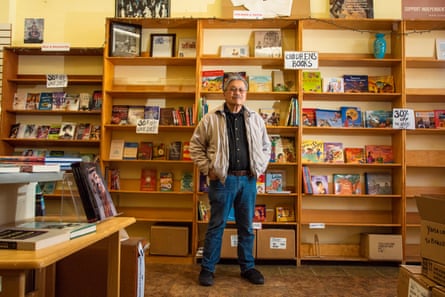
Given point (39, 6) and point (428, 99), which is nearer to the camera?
A: point (428, 99)

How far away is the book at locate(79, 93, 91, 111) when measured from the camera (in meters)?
3.67

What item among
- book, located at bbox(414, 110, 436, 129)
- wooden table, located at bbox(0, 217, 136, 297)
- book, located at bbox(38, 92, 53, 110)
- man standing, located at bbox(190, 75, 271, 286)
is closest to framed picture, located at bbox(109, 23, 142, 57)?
book, located at bbox(38, 92, 53, 110)

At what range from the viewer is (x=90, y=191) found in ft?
4.12

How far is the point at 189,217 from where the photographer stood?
355 centimetres

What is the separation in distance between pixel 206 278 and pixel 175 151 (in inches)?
57.6

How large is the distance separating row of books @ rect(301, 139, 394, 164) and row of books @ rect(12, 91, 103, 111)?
2.32m

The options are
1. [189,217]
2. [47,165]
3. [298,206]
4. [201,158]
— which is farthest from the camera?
[189,217]

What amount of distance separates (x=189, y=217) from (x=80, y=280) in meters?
1.93

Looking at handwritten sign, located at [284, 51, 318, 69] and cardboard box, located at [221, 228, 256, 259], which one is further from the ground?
handwritten sign, located at [284, 51, 318, 69]

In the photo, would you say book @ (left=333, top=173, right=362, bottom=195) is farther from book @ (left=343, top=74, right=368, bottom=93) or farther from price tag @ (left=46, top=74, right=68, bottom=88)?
price tag @ (left=46, top=74, right=68, bottom=88)

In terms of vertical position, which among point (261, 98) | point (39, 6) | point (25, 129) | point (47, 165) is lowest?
point (47, 165)

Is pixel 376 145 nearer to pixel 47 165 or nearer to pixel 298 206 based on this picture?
pixel 298 206

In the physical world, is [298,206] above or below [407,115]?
below

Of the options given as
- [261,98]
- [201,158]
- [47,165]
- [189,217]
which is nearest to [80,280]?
[47,165]
